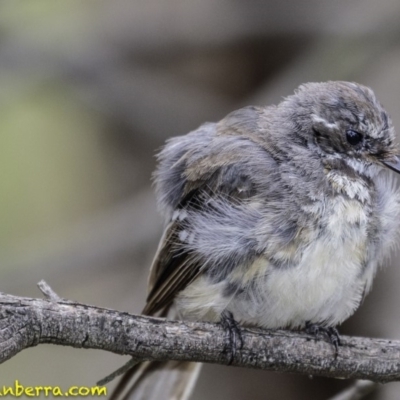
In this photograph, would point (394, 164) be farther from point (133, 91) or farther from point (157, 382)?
point (133, 91)

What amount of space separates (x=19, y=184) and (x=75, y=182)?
59 centimetres

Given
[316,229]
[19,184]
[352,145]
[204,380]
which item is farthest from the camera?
[19,184]

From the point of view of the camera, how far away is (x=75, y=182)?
29.2 feet

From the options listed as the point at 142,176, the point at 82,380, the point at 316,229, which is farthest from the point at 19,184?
the point at 316,229

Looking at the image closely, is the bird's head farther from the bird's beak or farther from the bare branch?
the bare branch

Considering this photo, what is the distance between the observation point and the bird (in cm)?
483

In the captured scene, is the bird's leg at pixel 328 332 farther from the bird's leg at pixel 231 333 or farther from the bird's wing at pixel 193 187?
the bird's wing at pixel 193 187

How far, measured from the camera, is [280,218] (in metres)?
4.84

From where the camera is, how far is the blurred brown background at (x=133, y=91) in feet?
23.0

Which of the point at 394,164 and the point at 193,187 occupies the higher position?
the point at 193,187

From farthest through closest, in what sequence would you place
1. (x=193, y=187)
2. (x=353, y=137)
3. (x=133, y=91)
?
(x=133, y=91), (x=193, y=187), (x=353, y=137)

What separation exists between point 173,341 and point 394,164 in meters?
1.80

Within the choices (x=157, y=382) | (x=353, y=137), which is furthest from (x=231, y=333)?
(x=353, y=137)

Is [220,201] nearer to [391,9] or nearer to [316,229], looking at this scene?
[316,229]
